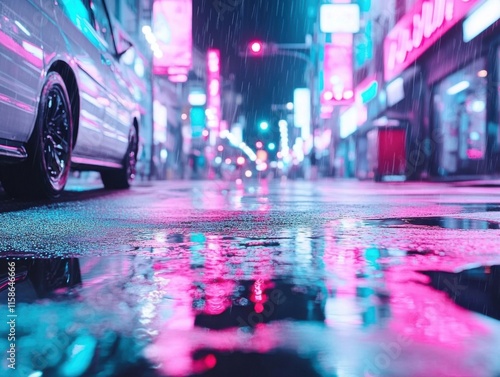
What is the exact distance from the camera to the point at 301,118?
7444cm

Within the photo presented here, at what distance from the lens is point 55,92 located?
5590 millimetres

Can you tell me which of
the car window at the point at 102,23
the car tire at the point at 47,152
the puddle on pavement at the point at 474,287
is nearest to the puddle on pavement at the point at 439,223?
the puddle on pavement at the point at 474,287

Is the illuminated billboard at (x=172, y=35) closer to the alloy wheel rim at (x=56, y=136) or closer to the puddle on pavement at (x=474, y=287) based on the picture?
the alloy wheel rim at (x=56, y=136)

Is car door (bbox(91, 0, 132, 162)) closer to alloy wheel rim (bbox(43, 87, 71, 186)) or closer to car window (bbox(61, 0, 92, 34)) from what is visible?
car window (bbox(61, 0, 92, 34))

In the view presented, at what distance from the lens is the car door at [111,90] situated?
23.5 feet

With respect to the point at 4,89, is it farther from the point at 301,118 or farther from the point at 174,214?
the point at 301,118

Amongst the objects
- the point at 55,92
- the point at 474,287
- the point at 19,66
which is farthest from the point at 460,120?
the point at 474,287

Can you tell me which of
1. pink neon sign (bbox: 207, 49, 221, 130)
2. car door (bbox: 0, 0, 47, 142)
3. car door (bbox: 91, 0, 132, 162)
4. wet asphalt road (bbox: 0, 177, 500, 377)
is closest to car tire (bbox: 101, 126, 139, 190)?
car door (bbox: 91, 0, 132, 162)

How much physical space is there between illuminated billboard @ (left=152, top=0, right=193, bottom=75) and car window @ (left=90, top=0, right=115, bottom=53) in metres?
24.9

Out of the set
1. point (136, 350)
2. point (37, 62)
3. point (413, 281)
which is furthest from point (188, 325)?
point (37, 62)

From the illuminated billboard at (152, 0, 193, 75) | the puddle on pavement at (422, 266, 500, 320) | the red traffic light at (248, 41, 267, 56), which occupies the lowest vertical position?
the puddle on pavement at (422, 266, 500, 320)

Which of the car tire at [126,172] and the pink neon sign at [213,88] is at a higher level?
the pink neon sign at [213,88]

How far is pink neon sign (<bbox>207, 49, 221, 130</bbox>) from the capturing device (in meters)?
59.2

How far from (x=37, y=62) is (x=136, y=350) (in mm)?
4179
